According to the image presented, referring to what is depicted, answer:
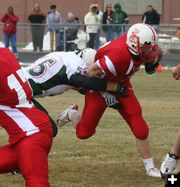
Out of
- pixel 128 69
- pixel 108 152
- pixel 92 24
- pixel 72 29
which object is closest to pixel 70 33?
pixel 72 29

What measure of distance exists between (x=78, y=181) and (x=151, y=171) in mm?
830

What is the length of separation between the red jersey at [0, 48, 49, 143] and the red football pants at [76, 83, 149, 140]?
2172 mm

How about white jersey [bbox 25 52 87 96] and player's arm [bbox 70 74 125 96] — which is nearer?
player's arm [bbox 70 74 125 96]

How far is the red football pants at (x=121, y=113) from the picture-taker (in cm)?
842

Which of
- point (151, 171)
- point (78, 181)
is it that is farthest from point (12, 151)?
point (151, 171)

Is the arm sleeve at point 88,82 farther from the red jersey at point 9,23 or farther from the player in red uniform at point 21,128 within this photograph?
the red jersey at point 9,23

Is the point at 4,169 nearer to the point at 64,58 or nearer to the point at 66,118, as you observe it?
the point at 64,58

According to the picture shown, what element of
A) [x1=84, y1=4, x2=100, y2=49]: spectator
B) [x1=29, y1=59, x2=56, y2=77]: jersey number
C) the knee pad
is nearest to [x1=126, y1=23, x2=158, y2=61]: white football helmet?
the knee pad

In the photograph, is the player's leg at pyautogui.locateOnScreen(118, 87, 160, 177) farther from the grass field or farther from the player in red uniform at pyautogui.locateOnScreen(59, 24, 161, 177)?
the grass field

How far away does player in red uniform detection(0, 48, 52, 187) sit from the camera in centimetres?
610

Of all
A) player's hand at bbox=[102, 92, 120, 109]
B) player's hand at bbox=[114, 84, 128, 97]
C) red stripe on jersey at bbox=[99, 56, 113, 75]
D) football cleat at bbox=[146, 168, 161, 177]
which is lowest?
football cleat at bbox=[146, 168, 161, 177]

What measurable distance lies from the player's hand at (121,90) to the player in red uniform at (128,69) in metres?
0.04

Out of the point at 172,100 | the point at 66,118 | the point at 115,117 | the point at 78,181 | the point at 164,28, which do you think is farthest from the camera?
the point at 164,28

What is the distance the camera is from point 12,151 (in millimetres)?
6250
